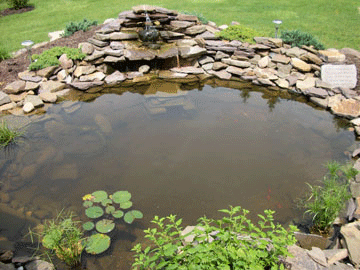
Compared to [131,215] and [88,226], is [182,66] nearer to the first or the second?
[131,215]

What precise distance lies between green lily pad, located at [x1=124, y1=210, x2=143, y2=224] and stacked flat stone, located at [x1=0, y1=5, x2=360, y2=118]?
12.4ft

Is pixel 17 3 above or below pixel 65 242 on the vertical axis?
above

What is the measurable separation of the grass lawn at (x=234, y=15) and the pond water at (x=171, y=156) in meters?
4.03

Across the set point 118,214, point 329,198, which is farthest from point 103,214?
point 329,198

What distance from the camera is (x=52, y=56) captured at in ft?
24.6

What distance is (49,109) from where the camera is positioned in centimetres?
635

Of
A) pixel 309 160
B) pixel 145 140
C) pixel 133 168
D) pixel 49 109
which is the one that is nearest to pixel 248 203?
pixel 309 160

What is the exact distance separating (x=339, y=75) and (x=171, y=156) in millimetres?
4560

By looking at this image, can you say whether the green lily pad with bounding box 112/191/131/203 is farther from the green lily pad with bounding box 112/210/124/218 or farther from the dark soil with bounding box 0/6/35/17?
the dark soil with bounding box 0/6/35/17

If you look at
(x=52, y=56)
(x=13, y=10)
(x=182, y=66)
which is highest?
(x=13, y=10)

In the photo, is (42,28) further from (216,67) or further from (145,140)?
(145,140)

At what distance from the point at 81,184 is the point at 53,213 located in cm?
57

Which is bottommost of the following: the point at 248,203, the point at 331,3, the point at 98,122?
the point at 248,203

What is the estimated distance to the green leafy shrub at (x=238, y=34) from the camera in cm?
834
